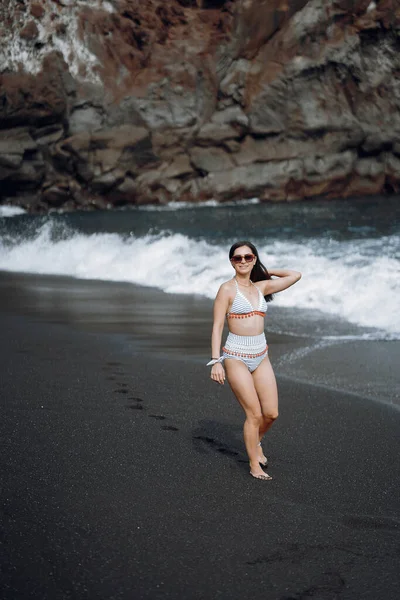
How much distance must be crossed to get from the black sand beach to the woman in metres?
0.28

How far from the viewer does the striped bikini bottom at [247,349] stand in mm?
3984

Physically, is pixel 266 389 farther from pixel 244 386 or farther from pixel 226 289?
pixel 226 289

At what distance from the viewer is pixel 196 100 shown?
148ft

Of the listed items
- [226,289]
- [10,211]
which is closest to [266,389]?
[226,289]

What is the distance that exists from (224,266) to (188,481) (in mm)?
10055

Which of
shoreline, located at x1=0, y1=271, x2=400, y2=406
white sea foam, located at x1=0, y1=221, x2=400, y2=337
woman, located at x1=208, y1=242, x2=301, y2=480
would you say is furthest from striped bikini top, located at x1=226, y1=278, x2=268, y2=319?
white sea foam, located at x1=0, y1=221, x2=400, y2=337

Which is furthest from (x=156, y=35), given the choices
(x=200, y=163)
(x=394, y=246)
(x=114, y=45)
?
(x=394, y=246)

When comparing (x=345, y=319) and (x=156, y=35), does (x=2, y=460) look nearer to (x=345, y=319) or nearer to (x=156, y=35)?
(x=345, y=319)

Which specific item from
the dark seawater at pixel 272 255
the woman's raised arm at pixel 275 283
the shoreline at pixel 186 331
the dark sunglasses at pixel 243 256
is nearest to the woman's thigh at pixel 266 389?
the woman's raised arm at pixel 275 283

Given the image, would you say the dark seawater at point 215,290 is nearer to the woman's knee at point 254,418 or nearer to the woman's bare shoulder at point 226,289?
the woman's knee at point 254,418

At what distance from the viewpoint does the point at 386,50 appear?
153 ft

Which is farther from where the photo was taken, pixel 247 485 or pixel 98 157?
pixel 98 157

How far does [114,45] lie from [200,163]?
29.1ft

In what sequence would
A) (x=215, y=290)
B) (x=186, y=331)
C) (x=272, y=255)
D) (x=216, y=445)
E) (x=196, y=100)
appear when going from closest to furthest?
1. (x=216, y=445)
2. (x=186, y=331)
3. (x=215, y=290)
4. (x=272, y=255)
5. (x=196, y=100)
